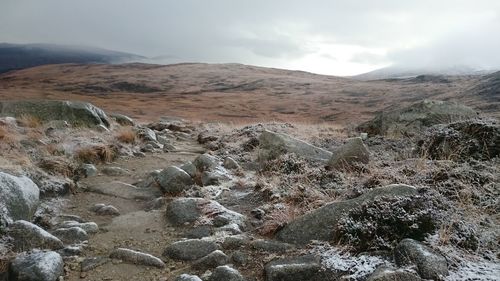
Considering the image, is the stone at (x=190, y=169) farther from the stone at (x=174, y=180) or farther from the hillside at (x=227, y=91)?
the hillside at (x=227, y=91)

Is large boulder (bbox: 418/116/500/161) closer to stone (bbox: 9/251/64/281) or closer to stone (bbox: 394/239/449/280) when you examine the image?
stone (bbox: 394/239/449/280)

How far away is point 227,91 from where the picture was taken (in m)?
90.5

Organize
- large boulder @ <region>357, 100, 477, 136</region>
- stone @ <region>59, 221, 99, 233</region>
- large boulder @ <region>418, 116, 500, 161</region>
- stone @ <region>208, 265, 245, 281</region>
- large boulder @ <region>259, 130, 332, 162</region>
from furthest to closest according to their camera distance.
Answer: large boulder @ <region>357, 100, 477, 136</region> → large boulder @ <region>259, 130, 332, 162</region> → large boulder @ <region>418, 116, 500, 161</region> → stone @ <region>59, 221, 99, 233</region> → stone @ <region>208, 265, 245, 281</region>

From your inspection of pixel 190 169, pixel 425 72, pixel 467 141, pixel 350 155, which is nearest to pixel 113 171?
pixel 190 169

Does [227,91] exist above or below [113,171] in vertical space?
below

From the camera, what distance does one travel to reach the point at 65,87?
89.8 metres

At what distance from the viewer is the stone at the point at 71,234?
18.9 feet

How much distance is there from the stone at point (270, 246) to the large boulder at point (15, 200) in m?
3.03

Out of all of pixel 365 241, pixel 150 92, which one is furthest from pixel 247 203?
pixel 150 92

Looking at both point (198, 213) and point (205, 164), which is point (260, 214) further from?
point (205, 164)

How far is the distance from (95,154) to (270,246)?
6673 mm

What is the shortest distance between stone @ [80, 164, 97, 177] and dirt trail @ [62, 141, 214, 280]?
0.43 ft

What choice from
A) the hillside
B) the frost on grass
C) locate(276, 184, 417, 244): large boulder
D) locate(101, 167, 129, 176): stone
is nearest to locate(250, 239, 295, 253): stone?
locate(276, 184, 417, 244): large boulder

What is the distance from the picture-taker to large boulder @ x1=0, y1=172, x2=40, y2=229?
5484 millimetres
